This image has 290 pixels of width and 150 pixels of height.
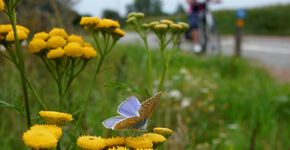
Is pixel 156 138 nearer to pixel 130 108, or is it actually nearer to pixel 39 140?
pixel 130 108

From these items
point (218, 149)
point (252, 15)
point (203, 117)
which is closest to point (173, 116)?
point (203, 117)

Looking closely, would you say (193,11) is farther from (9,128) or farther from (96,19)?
(96,19)

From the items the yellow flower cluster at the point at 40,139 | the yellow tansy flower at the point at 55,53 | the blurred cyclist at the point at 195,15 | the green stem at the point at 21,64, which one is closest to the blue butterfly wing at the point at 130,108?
the yellow flower cluster at the point at 40,139

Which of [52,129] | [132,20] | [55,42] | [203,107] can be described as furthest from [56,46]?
[203,107]

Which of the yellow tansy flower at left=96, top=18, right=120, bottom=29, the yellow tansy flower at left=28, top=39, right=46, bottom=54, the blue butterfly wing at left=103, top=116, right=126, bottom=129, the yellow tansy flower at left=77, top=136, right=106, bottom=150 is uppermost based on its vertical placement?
the yellow tansy flower at left=96, top=18, right=120, bottom=29

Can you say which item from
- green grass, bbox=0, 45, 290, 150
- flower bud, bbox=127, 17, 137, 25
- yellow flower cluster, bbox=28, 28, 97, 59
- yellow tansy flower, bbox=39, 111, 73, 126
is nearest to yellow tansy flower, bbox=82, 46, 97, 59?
yellow flower cluster, bbox=28, 28, 97, 59

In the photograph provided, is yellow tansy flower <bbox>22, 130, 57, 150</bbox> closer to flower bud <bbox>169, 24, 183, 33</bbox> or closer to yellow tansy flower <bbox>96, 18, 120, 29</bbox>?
yellow tansy flower <bbox>96, 18, 120, 29</bbox>
